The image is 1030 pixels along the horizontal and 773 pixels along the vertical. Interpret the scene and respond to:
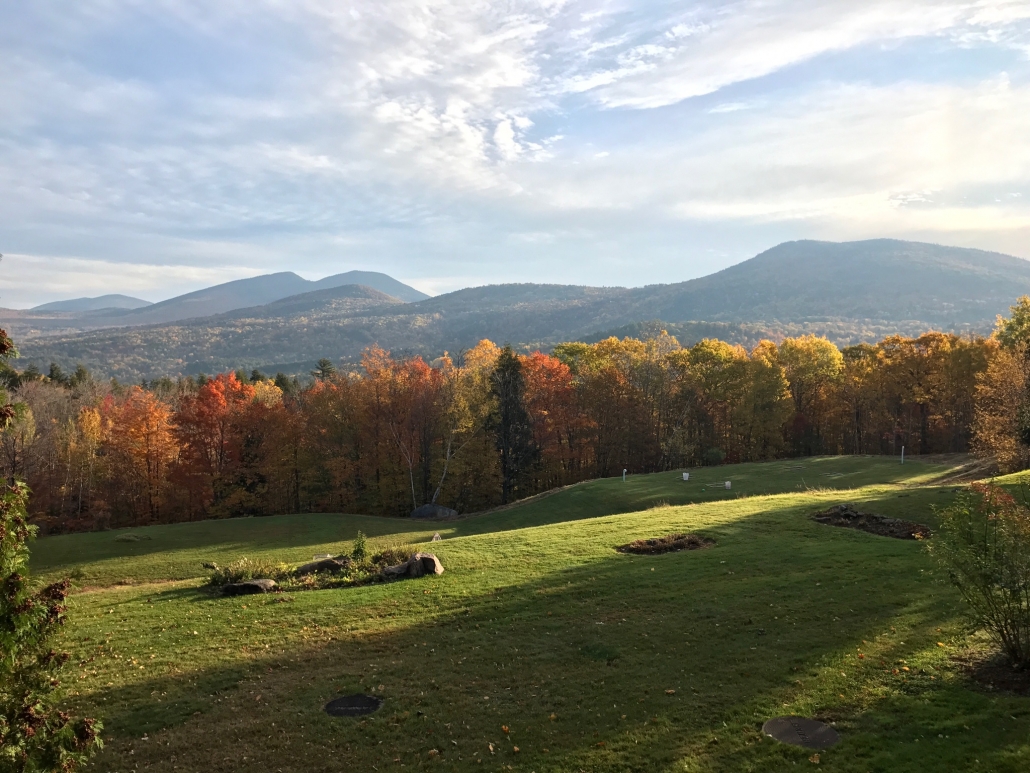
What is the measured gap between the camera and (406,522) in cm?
4434

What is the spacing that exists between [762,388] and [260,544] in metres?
56.4

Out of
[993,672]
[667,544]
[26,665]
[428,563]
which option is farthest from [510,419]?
[26,665]

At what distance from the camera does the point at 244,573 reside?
20844 millimetres

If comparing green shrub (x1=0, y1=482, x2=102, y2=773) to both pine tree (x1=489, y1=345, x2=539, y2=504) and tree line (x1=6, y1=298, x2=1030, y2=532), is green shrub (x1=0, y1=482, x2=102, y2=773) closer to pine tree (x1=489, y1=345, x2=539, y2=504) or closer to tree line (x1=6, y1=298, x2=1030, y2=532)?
tree line (x1=6, y1=298, x2=1030, y2=532)

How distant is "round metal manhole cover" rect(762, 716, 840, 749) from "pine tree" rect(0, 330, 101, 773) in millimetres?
9982

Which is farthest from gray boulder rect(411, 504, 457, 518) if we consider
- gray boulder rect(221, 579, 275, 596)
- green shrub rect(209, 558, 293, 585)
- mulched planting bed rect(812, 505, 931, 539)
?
mulched planting bed rect(812, 505, 931, 539)

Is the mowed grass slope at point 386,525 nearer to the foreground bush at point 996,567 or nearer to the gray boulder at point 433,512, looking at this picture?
the gray boulder at point 433,512

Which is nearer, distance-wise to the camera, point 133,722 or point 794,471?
point 133,722

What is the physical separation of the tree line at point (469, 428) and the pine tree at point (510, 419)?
149 mm

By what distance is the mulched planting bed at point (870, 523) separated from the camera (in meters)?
21.3

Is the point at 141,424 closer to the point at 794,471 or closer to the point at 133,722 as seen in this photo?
the point at 133,722

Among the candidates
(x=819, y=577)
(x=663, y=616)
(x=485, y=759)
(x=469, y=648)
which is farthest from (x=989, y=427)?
(x=485, y=759)

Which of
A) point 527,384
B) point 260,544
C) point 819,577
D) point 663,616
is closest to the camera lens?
point 663,616

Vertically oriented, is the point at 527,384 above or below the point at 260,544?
above
